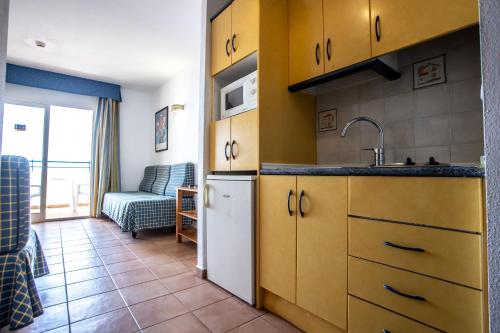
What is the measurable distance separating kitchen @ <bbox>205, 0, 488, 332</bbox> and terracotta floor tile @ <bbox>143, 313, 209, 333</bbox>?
1.17 ft

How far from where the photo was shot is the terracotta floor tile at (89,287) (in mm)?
1687

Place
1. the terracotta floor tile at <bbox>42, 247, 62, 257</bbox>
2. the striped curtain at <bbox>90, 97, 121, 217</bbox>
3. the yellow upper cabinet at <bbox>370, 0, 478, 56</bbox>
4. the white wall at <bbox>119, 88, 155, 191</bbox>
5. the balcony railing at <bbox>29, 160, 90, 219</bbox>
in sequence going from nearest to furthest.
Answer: the yellow upper cabinet at <bbox>370, 0, 478, 56</bbox> < the terracotta floor tile at <bbox>42, 247, 62, 257</bbox> < the balcony railing at <bbox>29, 160, 90, 219</bbox> < the striped curtain at <bbox>90, 97, 121, 217</bbox> < the white wall at <bbox>119, 88, 155, 191</bbox>

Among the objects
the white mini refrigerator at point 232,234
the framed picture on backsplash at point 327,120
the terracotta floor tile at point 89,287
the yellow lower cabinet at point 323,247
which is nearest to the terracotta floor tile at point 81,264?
the terracotta floor tile at point 89,287

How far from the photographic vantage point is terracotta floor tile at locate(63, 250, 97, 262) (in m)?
2.39

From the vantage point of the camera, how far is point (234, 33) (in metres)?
1.81

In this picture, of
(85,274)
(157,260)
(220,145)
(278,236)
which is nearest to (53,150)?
(85,274)

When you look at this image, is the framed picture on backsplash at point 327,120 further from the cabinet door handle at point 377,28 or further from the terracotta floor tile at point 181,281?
the terracotta floor tile at point 181,281

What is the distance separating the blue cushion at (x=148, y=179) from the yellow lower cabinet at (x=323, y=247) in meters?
3.75

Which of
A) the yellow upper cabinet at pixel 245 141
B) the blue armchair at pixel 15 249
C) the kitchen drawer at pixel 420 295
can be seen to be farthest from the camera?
the yellow upper cabinet at pixel 245 141

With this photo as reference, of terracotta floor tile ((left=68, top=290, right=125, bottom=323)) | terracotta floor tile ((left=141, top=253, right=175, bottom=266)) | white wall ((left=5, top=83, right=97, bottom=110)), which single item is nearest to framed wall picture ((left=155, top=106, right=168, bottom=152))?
white wall ((left=5, top=83, right=97, bottom=110))

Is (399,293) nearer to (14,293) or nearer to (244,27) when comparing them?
(14,293)

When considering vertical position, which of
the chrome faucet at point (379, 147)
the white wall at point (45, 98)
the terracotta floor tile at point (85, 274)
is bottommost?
the terracotta floor tile at point (85, 274)

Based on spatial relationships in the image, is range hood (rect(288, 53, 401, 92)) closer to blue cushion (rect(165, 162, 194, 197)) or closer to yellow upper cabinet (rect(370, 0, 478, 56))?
yellow upper cabinet (rect(370, 0, 478, 56))

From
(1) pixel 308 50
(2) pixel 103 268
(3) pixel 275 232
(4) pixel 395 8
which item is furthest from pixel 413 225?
(2) pixel 103 268
